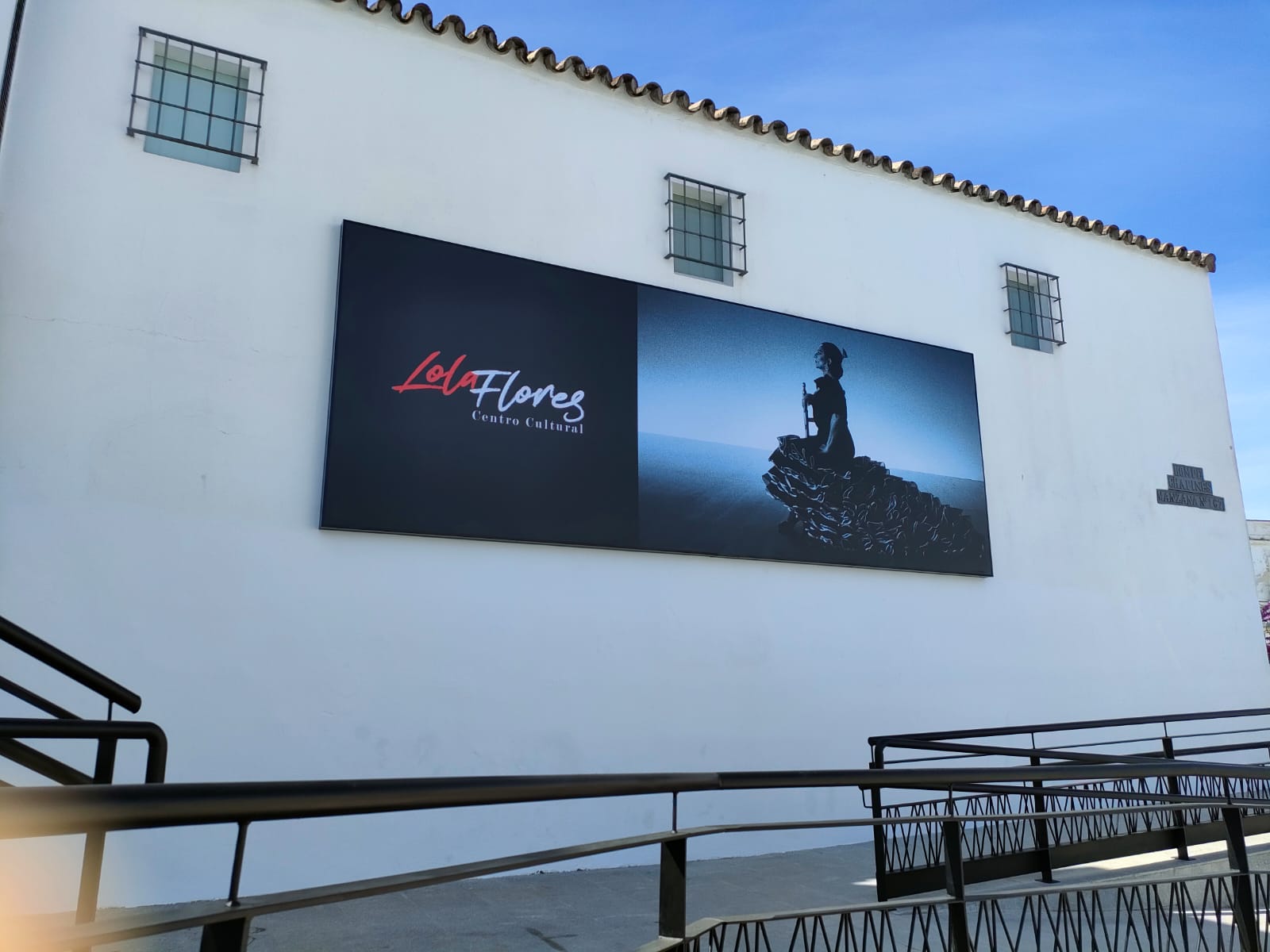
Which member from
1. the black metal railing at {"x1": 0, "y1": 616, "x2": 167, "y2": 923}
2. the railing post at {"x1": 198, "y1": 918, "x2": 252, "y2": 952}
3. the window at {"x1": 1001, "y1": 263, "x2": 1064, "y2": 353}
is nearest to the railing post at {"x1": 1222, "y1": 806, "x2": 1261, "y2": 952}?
the railing post at {"x1": 198, "y1": 918, "x2": 252, "y2": 952}

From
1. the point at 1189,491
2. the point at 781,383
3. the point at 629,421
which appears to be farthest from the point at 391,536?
the point at 1189,491

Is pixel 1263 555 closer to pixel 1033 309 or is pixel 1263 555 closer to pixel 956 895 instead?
pixel 1033 309

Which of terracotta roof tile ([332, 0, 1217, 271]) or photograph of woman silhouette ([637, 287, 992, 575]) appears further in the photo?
photograph of woman silhouette ([637, 287, 992, 575])

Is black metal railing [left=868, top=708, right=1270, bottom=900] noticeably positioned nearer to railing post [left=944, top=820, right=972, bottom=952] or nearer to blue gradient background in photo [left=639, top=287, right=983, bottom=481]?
railing post [left=944, top=820, right=972, bottom=952]

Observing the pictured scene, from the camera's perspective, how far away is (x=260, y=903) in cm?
120

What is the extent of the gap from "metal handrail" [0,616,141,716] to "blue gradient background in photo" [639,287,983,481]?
11.8 ft

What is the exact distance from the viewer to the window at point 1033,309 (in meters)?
8.38

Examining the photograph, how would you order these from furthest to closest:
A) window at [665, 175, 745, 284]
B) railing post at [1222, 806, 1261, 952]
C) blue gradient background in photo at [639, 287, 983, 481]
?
window at [665, 175, 745, 284]
blue gradient background in photo at [639, 287, 983, 481]
railing post at [1222, 806, 1261, 952]

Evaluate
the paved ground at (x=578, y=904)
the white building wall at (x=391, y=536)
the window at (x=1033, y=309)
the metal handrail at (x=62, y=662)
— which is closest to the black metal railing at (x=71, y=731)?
the metal handrail at (x=62, y=662)

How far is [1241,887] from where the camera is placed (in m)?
3.27

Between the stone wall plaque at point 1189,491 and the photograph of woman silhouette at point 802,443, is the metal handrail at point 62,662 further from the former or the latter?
the stone wall plaque at point 1189,491

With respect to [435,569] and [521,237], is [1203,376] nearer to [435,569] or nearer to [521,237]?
[521,237]

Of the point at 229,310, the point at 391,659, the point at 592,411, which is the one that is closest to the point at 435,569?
the point at 391,659

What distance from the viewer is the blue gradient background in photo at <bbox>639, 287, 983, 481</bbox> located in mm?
6496
